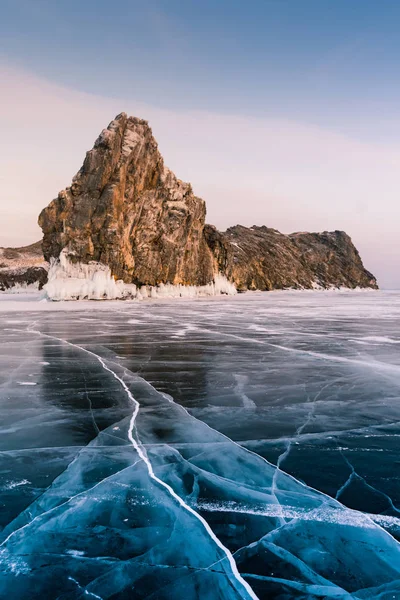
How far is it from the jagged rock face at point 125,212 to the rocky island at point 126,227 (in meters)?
0.12

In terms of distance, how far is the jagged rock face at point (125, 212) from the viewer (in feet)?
173

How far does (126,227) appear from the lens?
57.0 meters

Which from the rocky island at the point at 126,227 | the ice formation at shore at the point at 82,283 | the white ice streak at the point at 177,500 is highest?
the rocky island at the point at 126,227

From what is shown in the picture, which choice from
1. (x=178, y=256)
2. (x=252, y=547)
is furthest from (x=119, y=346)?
(x=178, y=256)

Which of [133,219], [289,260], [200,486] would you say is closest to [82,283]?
Answer: [133,219]

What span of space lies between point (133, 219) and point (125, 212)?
7.86 feet

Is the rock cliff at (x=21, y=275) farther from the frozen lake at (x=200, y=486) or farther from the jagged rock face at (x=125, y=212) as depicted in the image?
the frozen lake at (x=200, y=486)

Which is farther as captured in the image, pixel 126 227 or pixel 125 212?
pixel 126 227

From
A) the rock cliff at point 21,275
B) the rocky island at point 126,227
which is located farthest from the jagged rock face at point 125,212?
the rock cliff at point 21,275

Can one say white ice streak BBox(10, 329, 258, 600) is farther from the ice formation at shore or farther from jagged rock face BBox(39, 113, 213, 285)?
jagged rock face BBox(39, 113, 213, 285)

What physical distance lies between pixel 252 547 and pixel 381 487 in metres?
1.50

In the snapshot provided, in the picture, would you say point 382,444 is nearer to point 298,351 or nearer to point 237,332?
point 298,351

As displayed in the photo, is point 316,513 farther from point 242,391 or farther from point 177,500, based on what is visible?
point 242,391

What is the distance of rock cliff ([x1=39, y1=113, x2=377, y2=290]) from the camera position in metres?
52.9
